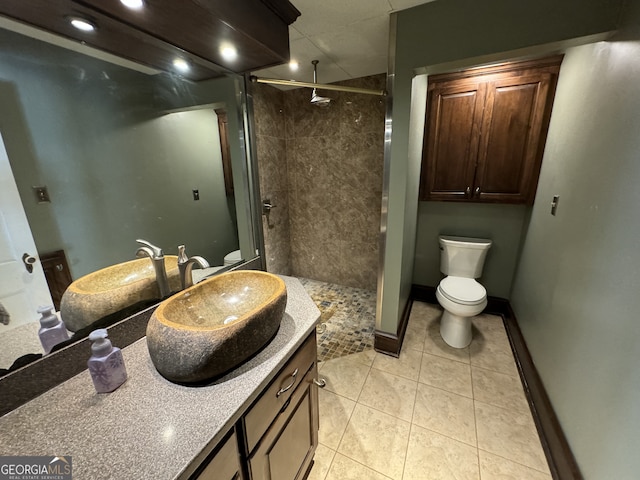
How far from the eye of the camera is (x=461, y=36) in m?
1.30

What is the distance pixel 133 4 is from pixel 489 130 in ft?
7.57

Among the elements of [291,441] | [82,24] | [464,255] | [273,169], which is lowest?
[291,441]

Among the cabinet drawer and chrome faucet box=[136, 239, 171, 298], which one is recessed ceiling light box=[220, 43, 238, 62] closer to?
chrome faucet box=[136, 239, 171, 298]

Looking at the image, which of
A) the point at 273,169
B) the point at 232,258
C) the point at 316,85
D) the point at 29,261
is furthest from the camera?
the point at 273,169

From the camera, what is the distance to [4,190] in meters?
0.65

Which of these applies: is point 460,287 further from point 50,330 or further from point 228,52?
point 50,330

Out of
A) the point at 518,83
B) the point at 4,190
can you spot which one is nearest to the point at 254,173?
the point at 4,190

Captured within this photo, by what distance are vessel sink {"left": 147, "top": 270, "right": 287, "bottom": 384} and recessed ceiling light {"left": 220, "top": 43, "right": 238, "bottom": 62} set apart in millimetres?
1018

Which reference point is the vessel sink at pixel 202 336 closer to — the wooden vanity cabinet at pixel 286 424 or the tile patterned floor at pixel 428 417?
the wooden vanity cabinet at pixel 286 424

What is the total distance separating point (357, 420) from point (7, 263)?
5.40 feet

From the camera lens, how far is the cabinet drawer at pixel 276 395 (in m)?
0.72

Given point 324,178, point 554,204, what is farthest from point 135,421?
A: point 324,178

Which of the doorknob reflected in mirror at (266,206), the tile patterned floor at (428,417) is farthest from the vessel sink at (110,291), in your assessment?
the doorknob reflected in mirror at (266,206)

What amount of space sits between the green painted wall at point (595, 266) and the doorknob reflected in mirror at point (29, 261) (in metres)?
1.83
